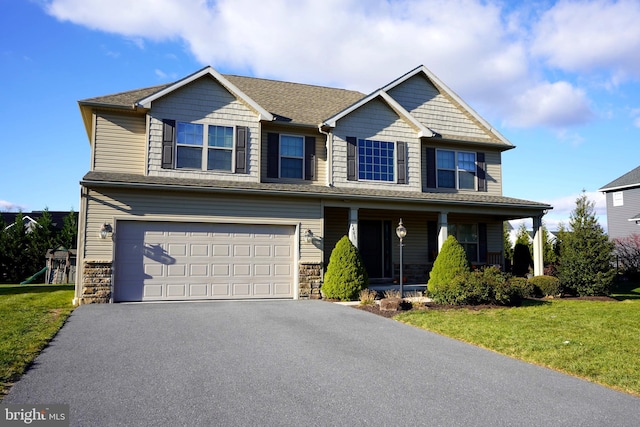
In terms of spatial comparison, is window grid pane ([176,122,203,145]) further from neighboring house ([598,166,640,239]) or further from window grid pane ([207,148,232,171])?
neighboring house ([598,166,640,239])

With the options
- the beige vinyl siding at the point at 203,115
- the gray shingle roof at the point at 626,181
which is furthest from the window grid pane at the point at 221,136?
the gray shingle roof at the point at 626,181

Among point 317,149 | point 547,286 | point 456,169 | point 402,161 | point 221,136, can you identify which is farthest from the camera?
point 456,169

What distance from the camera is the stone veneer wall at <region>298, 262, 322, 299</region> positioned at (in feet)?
44.1

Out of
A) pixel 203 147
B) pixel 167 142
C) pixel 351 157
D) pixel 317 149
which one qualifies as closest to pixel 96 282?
pixel 167 142

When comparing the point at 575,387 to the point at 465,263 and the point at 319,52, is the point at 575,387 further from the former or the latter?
the point at 319,52

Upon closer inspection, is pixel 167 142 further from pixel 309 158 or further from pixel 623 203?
pixel 623 203

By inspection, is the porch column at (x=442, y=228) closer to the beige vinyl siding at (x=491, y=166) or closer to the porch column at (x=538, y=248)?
the beige vinyl siding at (x=491, y=166)

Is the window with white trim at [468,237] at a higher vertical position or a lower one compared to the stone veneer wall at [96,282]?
higher

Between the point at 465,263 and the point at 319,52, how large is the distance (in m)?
8.02

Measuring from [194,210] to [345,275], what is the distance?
14.8 feet

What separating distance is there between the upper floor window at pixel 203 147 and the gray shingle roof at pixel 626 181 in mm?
25264

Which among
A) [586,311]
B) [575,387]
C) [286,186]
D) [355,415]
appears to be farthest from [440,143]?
[355,415]

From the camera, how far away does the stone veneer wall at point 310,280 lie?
1344 cm

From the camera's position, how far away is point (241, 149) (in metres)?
13.9
